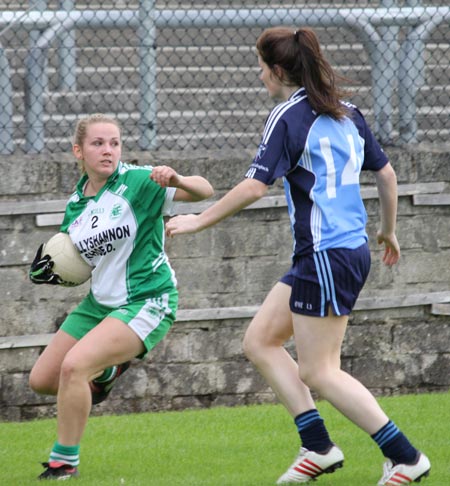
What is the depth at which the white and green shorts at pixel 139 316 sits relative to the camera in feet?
18.9

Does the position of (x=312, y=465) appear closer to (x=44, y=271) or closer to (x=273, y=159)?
(x=273, y=159)

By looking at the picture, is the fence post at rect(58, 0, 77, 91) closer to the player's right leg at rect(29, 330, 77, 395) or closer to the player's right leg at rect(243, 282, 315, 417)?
the player's right leg at rect(29, 330, 77, 395)

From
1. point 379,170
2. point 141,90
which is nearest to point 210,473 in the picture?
point 379,170

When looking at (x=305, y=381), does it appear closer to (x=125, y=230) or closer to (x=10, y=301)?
(x=125, y=230)

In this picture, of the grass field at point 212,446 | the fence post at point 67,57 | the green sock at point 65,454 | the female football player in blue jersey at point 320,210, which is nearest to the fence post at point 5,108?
the fence post at point 67,57

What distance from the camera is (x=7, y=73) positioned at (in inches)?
305

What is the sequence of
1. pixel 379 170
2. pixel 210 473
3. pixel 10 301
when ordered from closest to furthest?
pixel 379 170, pixel 210 473, pixel 10 301

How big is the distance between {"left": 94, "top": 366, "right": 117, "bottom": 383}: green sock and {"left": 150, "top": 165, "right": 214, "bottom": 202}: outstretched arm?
0.92 meters

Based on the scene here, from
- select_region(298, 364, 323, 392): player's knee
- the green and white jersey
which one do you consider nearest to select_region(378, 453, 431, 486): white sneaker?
select_region(298, 364, 323, 392): player's knee

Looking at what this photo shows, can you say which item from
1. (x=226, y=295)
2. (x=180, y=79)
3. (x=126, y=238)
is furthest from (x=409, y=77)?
(x=126, y=238)

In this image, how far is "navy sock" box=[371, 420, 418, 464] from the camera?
512 centimetres

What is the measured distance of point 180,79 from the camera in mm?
10359

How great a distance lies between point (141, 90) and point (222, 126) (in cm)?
144

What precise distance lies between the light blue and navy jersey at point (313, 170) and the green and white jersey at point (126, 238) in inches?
34.9
